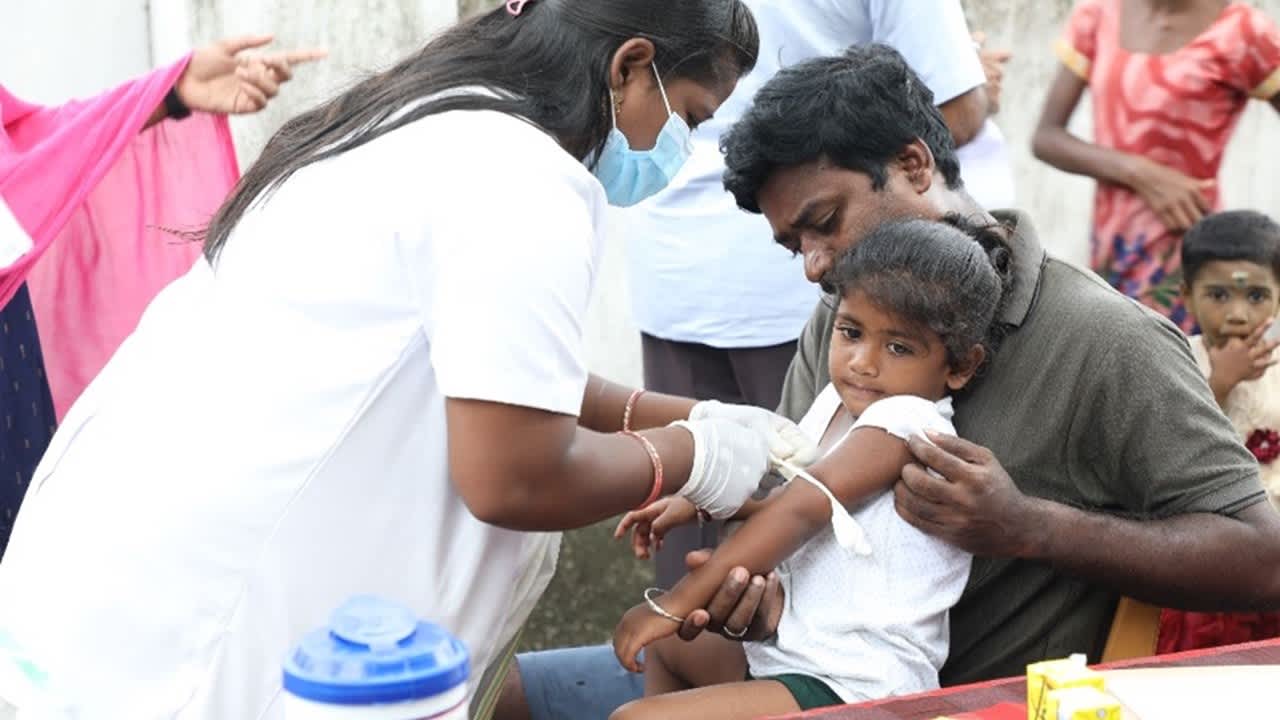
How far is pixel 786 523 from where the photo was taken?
2150mm

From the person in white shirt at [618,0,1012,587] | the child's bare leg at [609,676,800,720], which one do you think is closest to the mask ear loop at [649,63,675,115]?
the child's bare leg at [609,676,800,720]

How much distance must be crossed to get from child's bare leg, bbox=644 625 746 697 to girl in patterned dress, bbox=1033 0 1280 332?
2105 mm

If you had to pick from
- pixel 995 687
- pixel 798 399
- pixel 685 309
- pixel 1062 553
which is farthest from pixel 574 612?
pixel 995 687

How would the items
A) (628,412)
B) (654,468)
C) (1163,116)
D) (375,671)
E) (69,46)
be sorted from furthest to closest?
(69,46), (1163,116), (628,412), (654,468), (375,671)

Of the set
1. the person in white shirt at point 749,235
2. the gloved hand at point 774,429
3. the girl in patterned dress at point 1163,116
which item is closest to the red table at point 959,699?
the gloved hand at point 774,429

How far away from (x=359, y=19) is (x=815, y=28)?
168 cm

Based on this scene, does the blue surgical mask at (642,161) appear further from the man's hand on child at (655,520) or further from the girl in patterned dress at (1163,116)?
the girl in patterned dress at (1163,116)

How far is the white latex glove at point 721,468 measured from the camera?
6.69 ft

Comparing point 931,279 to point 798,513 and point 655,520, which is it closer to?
point 798,513

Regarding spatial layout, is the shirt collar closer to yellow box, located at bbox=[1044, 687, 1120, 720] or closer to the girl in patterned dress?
yellow box, located at bbox=[1044, 687, 1120, 720]

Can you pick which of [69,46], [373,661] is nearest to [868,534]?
[373,661]

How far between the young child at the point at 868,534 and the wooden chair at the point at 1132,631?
0.25m

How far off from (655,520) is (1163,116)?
2284 mm

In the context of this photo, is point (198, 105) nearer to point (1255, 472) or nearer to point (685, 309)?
point (685, 309)
